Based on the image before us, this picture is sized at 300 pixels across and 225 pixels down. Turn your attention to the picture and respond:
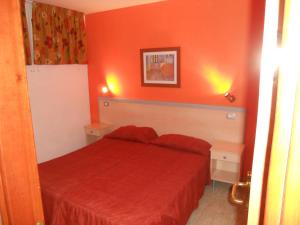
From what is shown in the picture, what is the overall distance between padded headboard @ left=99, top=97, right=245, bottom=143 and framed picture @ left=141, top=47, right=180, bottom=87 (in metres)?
0.34

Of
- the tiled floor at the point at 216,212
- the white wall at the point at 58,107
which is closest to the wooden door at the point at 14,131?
the tiled floor at the point at 216,212

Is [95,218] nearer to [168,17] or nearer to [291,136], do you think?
[291,136]

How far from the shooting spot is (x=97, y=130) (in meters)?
4.08

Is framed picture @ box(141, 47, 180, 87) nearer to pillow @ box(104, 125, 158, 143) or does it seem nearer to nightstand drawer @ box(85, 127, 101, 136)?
pillow @ box(104, 125, 158, 143)

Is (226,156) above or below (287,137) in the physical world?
below

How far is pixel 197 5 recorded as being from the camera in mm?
3141

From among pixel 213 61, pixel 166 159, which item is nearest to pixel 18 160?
pixel 166 159

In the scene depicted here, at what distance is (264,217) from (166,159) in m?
2.39

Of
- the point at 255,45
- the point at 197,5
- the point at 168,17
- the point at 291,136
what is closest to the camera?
the point at 291,136

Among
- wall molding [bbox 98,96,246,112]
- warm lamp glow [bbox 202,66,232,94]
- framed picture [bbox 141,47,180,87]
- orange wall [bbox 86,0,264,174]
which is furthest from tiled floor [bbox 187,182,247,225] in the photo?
framed picture [bbox 141,47,180,87]

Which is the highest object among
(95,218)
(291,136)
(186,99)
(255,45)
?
(255,45)

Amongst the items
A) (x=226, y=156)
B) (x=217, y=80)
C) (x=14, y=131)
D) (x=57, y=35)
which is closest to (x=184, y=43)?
(x=217, y=80)

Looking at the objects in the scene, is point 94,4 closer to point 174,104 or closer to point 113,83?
point 113,83

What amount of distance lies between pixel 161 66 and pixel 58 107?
187 centimetres
